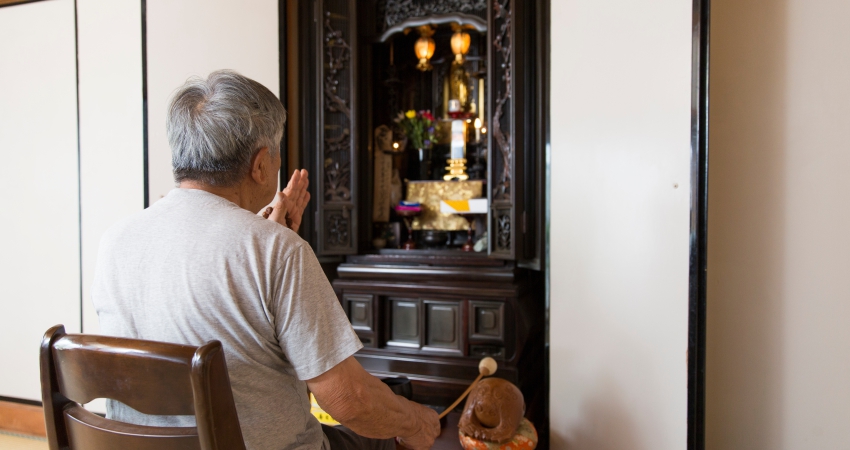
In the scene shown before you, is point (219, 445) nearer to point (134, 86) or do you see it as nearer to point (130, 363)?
point (130, 363)

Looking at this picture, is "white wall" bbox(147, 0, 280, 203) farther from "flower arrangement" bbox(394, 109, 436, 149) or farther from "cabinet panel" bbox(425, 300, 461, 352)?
"cabinet panel" bbox(425, 300, 461, 352)

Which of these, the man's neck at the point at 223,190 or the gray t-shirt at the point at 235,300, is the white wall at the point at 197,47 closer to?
the man's neck at the point at 223,190

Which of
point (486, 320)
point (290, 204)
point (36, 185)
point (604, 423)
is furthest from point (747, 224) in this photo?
point (36, 185)

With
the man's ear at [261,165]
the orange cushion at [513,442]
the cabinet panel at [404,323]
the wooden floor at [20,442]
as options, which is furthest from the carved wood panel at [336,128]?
the wooden floor at [20,442]

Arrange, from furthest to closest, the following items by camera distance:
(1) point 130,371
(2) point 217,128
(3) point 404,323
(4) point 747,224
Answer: (3) point 404,323 < (4) point 747,224 < (2) point 217,128 < (1) point 130,371

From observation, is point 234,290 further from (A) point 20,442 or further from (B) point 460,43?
(A) point 20,442

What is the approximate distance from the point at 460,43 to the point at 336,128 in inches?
32.8

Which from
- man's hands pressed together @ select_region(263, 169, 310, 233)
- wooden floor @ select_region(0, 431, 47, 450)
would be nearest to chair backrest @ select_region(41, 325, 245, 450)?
man's hands pressed together @ select_region(263, 169, 310, 233)

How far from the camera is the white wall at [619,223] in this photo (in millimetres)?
1877

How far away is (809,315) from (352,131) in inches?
82.8

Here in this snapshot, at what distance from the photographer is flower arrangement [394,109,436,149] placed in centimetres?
301

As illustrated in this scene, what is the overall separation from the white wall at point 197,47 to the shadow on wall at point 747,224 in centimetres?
204

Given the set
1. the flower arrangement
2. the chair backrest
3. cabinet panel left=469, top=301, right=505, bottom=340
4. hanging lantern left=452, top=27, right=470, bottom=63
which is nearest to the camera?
the chair backrest

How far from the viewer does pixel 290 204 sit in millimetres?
1479
